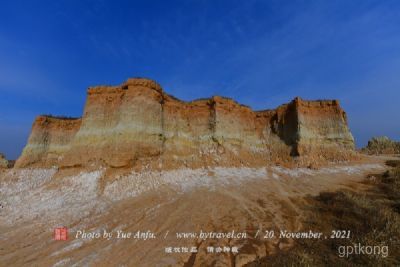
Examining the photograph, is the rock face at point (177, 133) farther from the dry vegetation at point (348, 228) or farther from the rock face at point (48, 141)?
the dry vegetation at point (348, 228)

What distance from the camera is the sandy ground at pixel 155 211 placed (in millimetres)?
6262

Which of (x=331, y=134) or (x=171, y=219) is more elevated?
(x=331, y=134)

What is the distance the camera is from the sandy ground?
6.26m

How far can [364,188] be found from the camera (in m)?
12.0

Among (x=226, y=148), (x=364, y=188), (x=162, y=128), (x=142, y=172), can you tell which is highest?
(x=162, y=128)

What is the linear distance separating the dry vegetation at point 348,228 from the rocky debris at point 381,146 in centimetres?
2743

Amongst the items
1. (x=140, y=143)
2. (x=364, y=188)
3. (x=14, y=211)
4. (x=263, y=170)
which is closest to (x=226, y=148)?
(x=263, y=170)

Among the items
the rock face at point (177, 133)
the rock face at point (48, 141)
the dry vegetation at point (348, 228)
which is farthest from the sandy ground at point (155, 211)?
the rock face at point (48, 141)

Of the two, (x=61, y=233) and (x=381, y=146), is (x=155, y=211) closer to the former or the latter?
(x=61, y=233)

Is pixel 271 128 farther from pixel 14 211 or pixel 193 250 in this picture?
pixel 14 211

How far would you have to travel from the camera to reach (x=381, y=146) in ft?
112

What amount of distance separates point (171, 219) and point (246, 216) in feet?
9.86

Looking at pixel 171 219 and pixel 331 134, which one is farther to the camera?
pixel 331 134

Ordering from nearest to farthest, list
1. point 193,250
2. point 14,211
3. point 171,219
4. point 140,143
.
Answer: point 193,250, point 171,219, point 14,211, point 140,143
